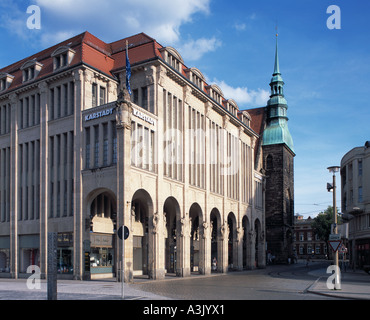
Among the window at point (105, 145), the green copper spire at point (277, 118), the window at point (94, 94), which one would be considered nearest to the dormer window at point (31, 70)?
the window at point (94, 94)

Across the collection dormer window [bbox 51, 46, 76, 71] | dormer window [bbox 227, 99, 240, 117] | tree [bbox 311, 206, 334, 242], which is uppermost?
dormer window [bbox 51, 46, 76, 71]

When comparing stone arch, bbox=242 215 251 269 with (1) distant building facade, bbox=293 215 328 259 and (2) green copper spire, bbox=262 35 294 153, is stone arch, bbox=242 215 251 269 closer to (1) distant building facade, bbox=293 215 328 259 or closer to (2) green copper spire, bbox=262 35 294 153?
(2) green copper spire, bbox=262 35 294 153

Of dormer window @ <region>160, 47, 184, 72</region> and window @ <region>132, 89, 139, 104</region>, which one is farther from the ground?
dormer window @ <region>160, 47, 184, 72</region>

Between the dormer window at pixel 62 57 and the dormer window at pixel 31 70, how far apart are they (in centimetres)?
263

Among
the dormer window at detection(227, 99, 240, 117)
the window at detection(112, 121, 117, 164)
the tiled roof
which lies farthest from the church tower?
the window at detection(112, 121, 117, 164)

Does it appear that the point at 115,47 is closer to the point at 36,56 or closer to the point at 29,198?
the point at 36,56

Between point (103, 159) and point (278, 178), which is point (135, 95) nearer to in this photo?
point (103, 159)

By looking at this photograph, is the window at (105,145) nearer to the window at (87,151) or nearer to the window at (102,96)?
the window at (87,151)

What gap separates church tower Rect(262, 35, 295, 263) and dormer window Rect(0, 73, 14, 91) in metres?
47.0

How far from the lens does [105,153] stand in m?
35.2

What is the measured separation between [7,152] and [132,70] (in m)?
14.6

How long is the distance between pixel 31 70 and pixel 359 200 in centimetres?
4177

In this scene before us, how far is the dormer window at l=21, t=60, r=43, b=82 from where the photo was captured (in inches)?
1612
